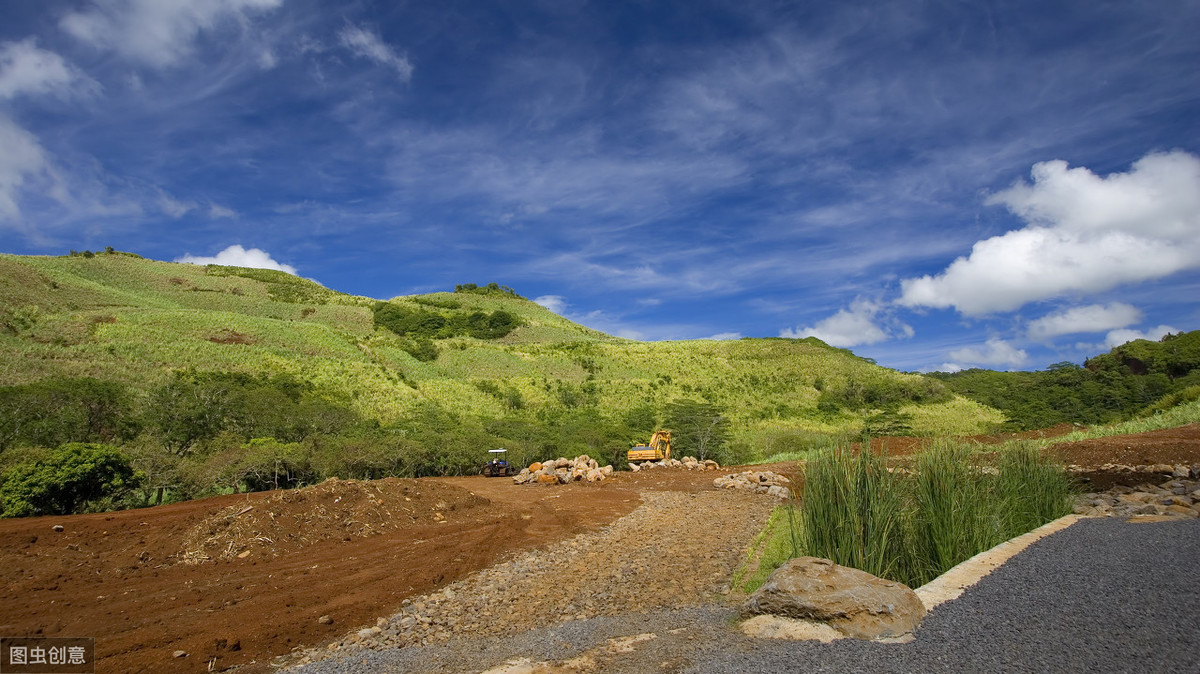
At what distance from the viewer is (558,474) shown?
1903 centimetres

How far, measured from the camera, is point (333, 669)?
4773 mm

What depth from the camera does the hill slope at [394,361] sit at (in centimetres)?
3114

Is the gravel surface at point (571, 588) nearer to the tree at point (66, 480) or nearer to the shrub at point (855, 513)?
the shrub at point (855, 513)

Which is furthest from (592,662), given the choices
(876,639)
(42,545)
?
(42,545)

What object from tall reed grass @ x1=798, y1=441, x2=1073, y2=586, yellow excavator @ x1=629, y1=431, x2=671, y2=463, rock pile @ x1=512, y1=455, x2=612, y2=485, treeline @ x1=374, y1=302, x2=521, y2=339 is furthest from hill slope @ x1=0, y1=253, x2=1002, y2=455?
tall reed grass @ x1=798, y1=441, x2=1073, y2=586

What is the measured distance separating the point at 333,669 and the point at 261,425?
53.4 ft

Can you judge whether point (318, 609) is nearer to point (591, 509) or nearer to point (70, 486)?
point (591, 509)

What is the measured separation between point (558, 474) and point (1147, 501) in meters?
14.1

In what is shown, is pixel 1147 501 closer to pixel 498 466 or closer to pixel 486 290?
pixel 498 466

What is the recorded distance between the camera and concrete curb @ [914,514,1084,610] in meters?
4.76

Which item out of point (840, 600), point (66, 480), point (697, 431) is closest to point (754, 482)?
point (697, 431)

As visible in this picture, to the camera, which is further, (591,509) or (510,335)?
(510,335)

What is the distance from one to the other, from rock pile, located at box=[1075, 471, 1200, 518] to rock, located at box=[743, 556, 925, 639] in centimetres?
566

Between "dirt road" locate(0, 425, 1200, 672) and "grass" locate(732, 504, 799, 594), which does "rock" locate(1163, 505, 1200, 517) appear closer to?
"grass" locate(732, 504, 799, 594)
